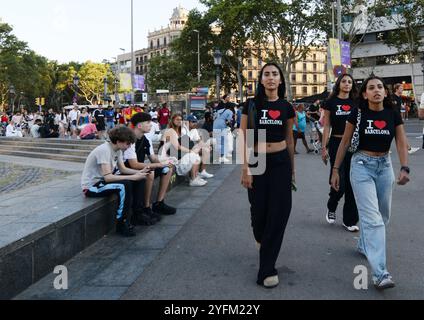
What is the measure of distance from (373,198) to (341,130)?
6.10 ft

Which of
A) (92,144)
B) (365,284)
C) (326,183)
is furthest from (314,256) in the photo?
(92,144)

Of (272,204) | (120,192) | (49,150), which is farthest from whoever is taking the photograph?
(49,150)

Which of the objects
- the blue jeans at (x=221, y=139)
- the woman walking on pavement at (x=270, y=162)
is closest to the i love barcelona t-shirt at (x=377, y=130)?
the woman walking on pavement at (x=270, y=162)

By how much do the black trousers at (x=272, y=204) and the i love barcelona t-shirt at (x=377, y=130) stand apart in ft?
2.25

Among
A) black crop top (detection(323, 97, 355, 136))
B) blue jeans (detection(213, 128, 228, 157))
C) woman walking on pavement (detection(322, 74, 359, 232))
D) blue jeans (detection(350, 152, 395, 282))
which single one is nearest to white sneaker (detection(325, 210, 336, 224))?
woman walking on pavement (detection(322, 74, 359, 232))

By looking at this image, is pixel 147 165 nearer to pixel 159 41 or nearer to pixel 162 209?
pixel 162 209

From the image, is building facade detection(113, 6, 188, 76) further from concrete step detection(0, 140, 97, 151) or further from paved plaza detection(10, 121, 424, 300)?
paved plaza detection(10, 121, 424, 300)

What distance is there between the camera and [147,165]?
6.22 metres

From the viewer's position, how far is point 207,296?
11.9ft

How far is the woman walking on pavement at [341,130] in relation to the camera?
18.2 feet

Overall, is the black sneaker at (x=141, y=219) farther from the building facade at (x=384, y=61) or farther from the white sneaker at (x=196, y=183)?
the building facade at (x=384, y=61)

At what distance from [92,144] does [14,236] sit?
10.4 meters

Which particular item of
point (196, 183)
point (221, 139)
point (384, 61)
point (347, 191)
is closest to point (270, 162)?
point (347, 191)
